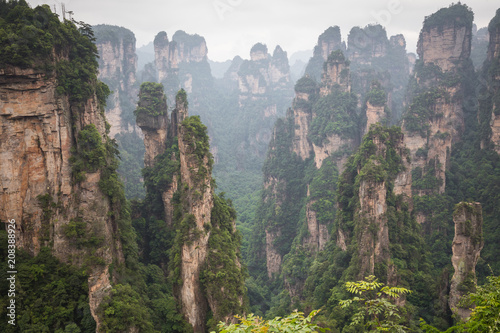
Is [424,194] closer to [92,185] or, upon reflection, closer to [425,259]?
[425,259]

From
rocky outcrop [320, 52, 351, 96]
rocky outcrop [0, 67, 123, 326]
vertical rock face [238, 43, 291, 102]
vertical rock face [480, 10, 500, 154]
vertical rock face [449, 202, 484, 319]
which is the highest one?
vertical rock face [238, 43, 291, 102]

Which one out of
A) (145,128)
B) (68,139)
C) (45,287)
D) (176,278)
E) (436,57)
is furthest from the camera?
(436,57)

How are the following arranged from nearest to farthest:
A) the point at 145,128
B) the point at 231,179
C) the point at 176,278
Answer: the point at 176,278
the point at 145,128
the point at 231,179

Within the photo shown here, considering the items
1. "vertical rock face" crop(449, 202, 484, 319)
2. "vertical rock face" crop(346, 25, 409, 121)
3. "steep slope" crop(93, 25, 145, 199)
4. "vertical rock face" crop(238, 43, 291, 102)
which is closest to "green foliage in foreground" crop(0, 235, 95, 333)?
"vertical rock face" crop(449, 202, 484, 319)

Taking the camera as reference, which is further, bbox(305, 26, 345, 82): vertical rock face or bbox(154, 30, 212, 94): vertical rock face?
bbox(154, 30, 212, 94): vertical rock face

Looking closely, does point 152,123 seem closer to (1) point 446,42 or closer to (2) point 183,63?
(1) point 446,42

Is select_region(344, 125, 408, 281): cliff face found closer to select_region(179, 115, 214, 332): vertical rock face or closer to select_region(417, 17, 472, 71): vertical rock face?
select_region(179, 115, 214, 332): vertical rock face

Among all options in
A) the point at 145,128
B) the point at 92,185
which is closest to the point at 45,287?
the point at 92,185

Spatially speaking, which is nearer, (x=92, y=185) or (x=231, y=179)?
(x=92, y=185)
